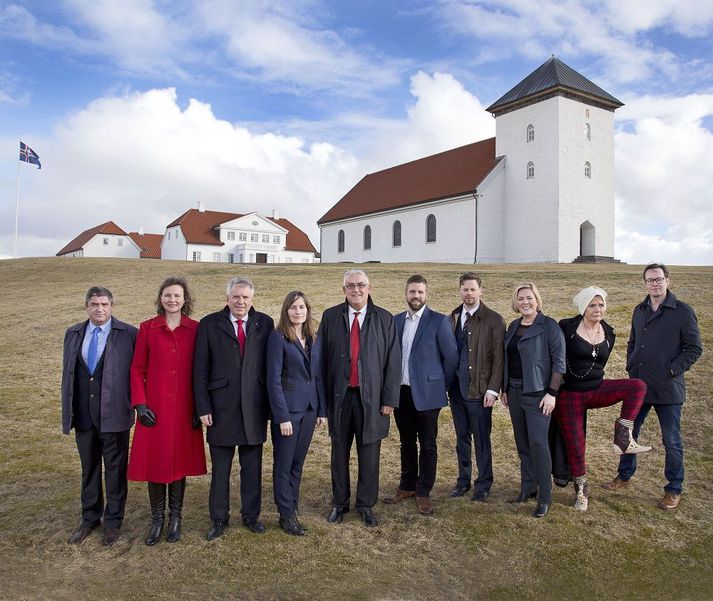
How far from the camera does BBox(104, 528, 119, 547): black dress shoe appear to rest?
15.8ft

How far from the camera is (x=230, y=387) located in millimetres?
4855

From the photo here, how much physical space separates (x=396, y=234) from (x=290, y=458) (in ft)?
115

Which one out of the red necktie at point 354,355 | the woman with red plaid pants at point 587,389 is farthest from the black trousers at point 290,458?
the woman with red plaid pants at point 587,389

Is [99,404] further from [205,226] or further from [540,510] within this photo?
[205,226]

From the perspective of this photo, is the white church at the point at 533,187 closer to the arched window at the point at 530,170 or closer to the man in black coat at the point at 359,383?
the arched window at the point at 530,170

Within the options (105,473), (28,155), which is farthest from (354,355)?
(28,155)

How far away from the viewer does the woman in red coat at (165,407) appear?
4770 millimetres

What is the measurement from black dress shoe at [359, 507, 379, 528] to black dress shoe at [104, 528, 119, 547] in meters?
1.97

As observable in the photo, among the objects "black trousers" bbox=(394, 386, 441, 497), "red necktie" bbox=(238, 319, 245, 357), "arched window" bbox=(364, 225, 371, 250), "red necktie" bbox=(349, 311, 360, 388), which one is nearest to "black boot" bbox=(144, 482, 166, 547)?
"red necktie" bbox=(238, 319, 245, 357)

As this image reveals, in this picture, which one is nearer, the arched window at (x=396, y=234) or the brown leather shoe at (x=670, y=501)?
the brown leather shoe at (x=670, y=501)

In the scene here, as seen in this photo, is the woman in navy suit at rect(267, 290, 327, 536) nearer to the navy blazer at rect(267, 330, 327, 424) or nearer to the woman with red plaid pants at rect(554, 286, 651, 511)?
the navy blazer at rect(267, 330, 327, 424)

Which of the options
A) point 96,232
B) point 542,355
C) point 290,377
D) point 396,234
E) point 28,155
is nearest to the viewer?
point 290,377

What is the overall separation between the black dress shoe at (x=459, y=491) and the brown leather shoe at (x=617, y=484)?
1388 mm

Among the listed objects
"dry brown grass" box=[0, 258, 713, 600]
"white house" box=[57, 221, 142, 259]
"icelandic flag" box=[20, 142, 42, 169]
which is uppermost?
"icelandic flag" box=[20, 142, 42, 169]
